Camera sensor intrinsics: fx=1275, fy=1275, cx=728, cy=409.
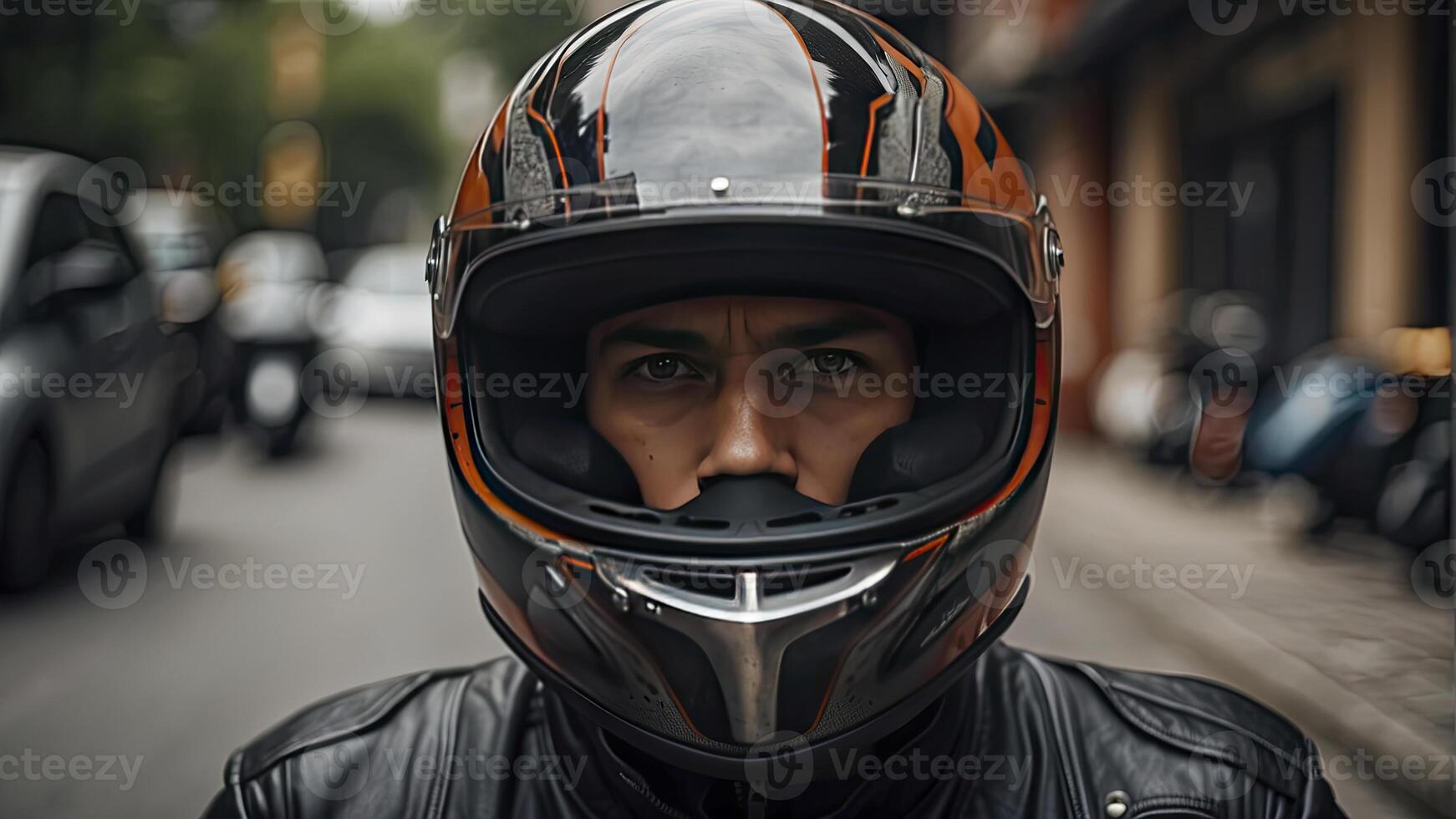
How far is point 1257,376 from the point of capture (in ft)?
22.8

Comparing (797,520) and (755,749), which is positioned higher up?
(797,520)

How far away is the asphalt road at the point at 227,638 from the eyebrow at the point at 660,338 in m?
2.28

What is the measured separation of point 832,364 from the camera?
1.54 m

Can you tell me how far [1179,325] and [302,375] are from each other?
19.9 ft

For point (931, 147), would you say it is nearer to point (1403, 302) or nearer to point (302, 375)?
point (1403, 302)

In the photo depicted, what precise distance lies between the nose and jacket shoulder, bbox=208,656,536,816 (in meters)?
0.38

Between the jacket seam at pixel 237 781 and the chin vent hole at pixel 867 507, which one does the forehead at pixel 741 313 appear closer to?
the chin vent hole at pixel 867 507

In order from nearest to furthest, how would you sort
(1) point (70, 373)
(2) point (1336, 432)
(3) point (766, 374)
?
(3) point (766, 374), (1) point (70, 373), (2) point (1336, 432)

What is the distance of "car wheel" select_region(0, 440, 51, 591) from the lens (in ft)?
15.3

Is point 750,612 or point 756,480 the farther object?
point 756,480

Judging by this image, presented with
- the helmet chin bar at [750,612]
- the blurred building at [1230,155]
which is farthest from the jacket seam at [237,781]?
the blurred building at [1230,155]

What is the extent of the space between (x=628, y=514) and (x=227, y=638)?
12.8 feet

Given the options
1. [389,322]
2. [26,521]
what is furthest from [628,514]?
[389,322]

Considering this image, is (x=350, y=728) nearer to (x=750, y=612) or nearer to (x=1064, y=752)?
(x=750, y=612)
